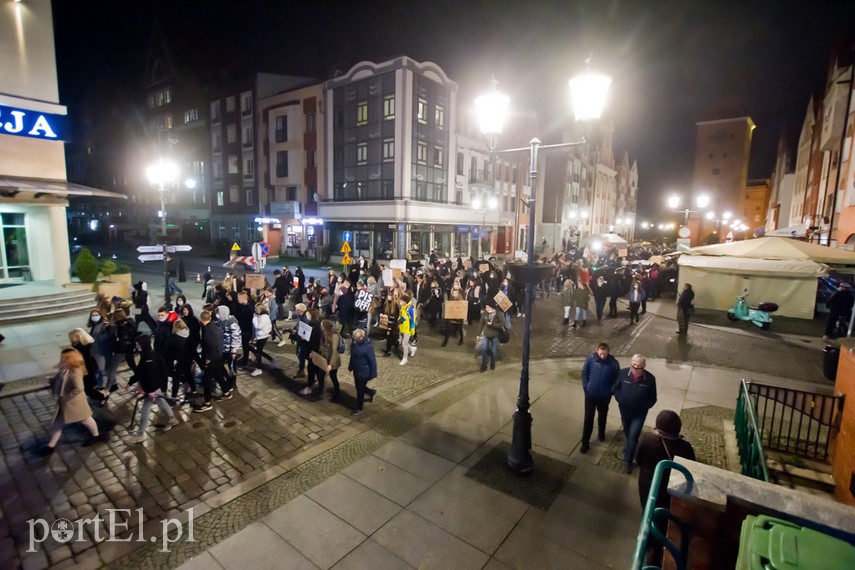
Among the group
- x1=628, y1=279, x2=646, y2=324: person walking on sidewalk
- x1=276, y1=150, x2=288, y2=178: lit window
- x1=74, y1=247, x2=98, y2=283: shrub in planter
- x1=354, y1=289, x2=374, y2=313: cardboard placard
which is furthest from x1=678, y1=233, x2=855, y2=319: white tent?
x1=276, y1=150, x2=288, y2=178: lit window

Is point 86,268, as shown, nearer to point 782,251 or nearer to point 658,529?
point 658,529

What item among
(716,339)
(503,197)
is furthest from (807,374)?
(503,197)

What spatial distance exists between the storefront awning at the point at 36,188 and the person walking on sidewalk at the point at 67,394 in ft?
39.7

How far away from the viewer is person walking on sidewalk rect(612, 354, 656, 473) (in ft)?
20.2

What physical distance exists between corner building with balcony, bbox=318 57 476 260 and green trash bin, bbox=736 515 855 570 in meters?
29.9

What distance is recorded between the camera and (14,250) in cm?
1778

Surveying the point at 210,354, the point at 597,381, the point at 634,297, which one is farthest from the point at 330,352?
the point at 634,297

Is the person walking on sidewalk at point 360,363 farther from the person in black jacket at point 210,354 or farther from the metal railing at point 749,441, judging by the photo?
A: the metal railing at point 749,441

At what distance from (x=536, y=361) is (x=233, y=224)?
134 feet

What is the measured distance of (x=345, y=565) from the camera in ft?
14.7

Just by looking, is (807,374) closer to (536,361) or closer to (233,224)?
(536,361)

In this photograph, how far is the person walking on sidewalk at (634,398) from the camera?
6152 mm

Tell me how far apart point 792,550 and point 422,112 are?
35.6 meters

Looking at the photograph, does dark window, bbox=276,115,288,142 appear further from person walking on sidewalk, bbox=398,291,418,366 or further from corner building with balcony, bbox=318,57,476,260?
person walking on sidewalk, bbox=398,291,418,366
